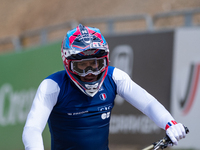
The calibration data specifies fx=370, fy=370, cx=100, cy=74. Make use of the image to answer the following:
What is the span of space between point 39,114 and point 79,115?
0.53 metres

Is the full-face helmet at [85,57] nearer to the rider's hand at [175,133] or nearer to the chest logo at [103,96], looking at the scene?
the chest logo at [103,96]

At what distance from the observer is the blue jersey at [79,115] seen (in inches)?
157

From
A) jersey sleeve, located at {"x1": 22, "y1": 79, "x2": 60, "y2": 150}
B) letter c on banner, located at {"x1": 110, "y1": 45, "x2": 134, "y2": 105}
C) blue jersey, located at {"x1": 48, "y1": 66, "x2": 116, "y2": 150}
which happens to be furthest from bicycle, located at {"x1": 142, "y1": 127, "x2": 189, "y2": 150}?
letter c on banner, located at {"x1": 110, "y1": 45, "x2": 134, "y2": 105}

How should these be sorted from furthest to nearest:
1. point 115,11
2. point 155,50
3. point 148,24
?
point 115,11 → point 148,24 → point 155,50

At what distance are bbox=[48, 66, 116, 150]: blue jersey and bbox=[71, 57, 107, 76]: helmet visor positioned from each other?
0.26 metres

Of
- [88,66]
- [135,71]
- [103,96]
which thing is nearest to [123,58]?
[135,71]

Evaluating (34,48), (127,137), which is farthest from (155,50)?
(34,48)

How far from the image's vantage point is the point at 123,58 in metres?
7.96

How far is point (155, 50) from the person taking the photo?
24.7 feet

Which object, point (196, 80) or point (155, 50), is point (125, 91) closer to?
point (196, 80)

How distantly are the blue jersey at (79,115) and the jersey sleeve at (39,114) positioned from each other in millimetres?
117

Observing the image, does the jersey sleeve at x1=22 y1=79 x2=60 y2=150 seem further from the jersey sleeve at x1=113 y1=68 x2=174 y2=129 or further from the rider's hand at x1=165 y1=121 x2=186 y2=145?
the rider's hand at x1=165 y1=121 x2=186 y2=145

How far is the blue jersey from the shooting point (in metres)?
3.99

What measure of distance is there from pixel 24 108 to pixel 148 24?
3.73 metres
